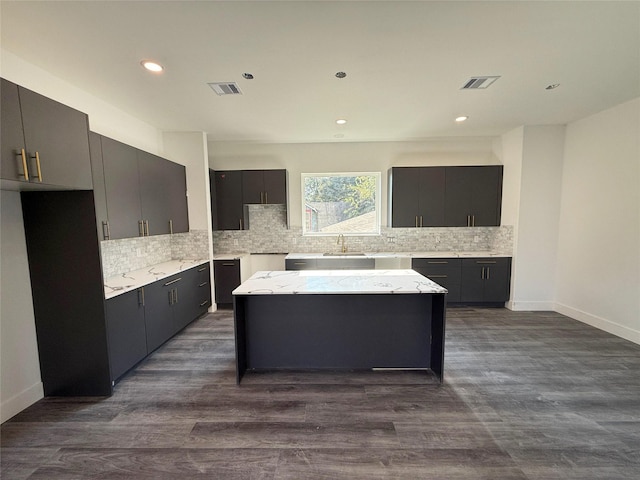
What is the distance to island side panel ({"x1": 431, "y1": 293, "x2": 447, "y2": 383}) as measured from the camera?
221cm

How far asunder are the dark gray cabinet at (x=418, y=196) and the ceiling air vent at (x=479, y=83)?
1.70 m

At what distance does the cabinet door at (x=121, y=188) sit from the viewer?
2443mm

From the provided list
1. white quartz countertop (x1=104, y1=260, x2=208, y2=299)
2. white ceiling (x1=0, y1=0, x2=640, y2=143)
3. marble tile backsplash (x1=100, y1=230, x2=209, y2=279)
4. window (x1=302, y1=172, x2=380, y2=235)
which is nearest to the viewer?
white ceiling (x1=0, y1=0, x2=640, y2=143)

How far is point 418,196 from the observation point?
4289mm

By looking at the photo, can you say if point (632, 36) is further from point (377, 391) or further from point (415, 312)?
point (377, 391)

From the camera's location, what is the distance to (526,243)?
393 cm

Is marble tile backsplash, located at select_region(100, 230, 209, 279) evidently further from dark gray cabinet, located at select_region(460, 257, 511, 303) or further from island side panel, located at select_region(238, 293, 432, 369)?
Result: dark gray cabinet, located at select_region(460, 257, 511, 303)

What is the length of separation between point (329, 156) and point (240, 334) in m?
3.39

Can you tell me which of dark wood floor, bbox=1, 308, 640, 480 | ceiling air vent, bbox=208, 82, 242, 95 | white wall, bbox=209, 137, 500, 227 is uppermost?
ceiling air vent, bbox=208, 82, 242, 95

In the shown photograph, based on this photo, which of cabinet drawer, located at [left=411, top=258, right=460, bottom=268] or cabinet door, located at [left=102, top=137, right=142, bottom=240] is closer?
cabinet door, located at [left=102, top=137, right=142, bottom=240]

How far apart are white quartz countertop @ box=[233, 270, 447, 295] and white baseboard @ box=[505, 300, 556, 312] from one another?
8.22 ft

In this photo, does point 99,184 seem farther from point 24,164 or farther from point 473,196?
point 473,196

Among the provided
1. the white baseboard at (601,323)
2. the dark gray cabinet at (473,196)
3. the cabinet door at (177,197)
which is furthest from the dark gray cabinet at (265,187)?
the white baseboard at (601,323)

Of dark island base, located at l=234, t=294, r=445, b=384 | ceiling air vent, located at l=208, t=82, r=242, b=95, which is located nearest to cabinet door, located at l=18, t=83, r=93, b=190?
ceiling air vent, located at l=208, t=82, r=242, b=95
